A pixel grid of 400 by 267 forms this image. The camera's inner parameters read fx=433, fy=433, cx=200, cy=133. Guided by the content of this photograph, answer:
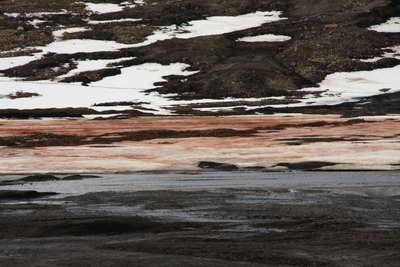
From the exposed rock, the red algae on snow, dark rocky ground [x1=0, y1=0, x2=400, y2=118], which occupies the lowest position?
the red algae on snow

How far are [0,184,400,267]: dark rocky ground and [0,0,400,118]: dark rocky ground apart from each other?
53.9 metres

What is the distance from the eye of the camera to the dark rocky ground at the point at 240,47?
281 feet

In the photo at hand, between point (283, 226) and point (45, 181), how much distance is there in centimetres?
1049

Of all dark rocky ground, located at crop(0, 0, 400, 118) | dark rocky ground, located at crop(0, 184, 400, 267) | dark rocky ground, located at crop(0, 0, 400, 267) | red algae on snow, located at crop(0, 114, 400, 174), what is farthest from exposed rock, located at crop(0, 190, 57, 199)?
dark rocky ground, located at crop(0, 0, 400, 118)

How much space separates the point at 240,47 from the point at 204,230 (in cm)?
9585

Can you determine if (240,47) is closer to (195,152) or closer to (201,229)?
(195,152)

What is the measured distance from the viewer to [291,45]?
98688mm

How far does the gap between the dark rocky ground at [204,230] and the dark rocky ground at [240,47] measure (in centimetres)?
5387

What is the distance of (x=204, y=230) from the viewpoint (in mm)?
7312

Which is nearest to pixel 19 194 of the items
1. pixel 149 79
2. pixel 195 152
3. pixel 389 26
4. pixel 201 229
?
pixel 201 229

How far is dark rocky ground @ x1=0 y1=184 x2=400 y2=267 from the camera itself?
561cm

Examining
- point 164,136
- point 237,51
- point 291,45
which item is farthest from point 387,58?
point 164,136

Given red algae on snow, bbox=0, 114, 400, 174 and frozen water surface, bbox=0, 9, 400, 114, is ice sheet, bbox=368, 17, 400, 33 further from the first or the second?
red algae on snow, bbox=0, 114, 400, 174

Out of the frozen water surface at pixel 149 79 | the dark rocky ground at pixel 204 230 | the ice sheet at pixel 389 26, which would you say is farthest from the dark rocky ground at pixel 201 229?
the ice sheet at pixel 389 26
